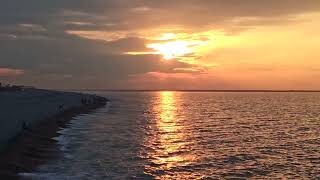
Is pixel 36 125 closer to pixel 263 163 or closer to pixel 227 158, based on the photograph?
pixel 227 158

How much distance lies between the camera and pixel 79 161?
1159 inches

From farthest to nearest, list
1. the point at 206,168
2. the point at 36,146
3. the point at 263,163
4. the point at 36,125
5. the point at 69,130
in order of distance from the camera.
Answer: the point at 69,130
the point at 36,125
the point at 36,146
the point at 263,163
the point at 206,168

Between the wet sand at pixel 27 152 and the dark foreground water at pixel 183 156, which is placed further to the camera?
the dark foreground water at pixel 183 156

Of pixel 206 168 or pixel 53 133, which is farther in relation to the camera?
pixel 53 133

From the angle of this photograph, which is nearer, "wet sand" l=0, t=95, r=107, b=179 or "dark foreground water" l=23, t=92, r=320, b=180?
"wet sand" l=0, t=95, r=107, b=179

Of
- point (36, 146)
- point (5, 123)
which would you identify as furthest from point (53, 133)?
point (36, 146)

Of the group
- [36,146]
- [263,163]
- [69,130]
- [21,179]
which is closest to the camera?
[21,179]

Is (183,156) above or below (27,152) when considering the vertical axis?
below

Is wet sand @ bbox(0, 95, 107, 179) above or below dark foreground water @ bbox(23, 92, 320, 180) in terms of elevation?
above

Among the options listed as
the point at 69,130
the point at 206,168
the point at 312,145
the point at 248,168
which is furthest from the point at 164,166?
the point at 69,130

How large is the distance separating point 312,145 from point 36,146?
24.2 metres

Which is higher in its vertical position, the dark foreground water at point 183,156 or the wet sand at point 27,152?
the wet sand at point 27,152

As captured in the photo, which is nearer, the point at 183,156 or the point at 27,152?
the point at 27,152

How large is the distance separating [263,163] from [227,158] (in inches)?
111
